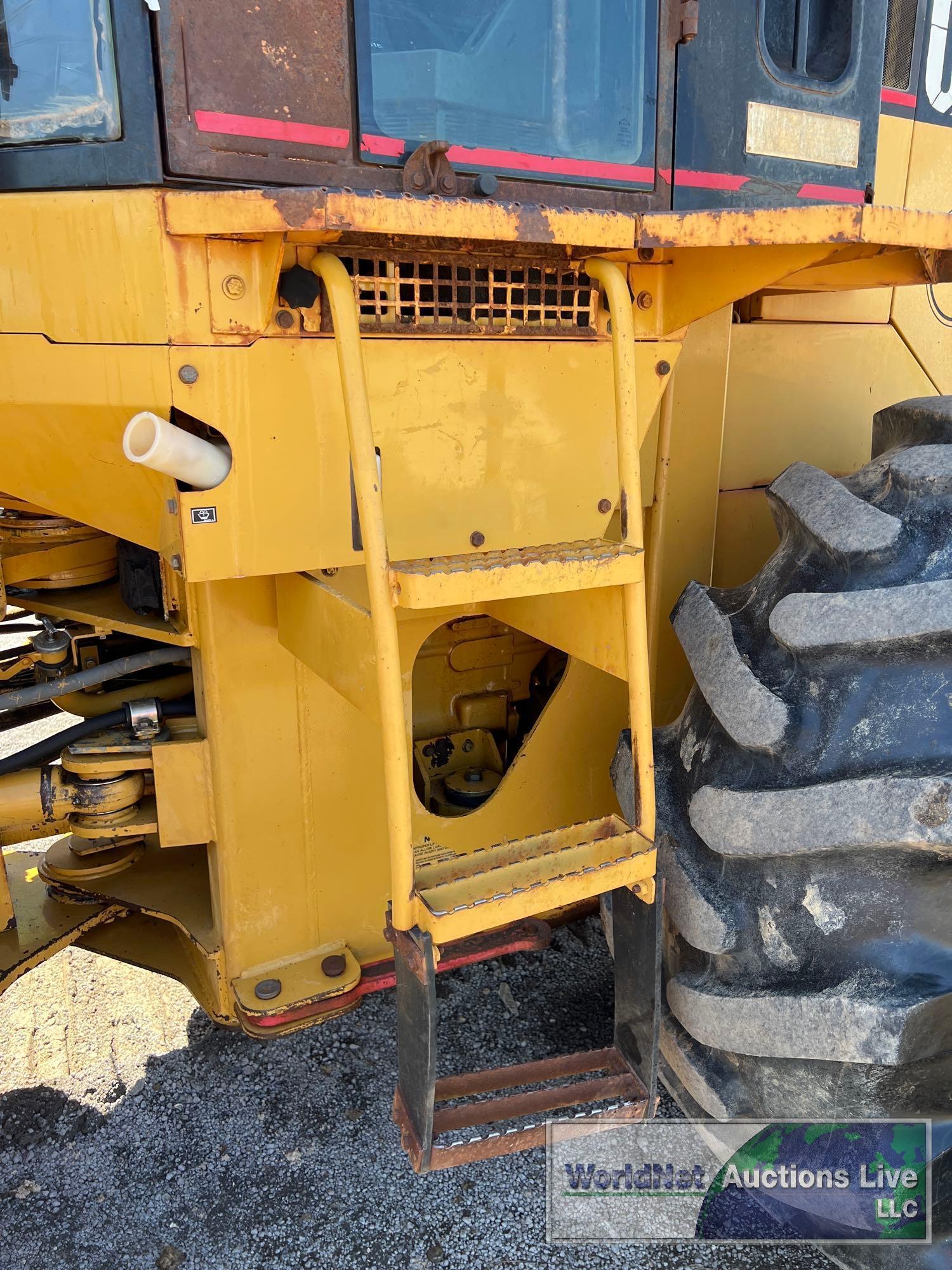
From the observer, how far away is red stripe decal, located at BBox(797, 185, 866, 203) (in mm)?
1796

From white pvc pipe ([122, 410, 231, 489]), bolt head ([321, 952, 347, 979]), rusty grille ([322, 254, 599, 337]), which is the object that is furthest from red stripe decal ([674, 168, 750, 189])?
bolt head ([321, 952, 347, 979])

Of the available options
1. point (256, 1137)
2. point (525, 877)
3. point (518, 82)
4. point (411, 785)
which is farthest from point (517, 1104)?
point (518, 82)

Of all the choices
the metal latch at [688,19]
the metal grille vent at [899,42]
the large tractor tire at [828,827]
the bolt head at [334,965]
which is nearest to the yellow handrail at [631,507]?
the large tractor tire at [828,827]

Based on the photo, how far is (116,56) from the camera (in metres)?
1.23

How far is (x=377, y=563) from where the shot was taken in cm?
123

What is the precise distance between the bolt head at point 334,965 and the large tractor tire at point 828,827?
A: 70 centimetres

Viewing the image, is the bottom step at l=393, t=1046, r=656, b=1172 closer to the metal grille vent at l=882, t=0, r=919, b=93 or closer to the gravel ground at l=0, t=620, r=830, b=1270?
the gravel ground at l=0, t=620, r=830, b=1270

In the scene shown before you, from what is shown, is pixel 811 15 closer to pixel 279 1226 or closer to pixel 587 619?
pixel 587 619

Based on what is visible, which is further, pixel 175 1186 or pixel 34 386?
pixel 175 1186

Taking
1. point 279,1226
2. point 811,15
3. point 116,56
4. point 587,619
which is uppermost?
point 811,15

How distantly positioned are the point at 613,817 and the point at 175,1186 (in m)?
1.13

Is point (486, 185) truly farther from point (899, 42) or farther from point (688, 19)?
point (899, 42)

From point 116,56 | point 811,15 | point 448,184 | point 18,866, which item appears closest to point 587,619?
point 448,184

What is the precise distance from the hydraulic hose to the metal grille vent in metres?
1.96
